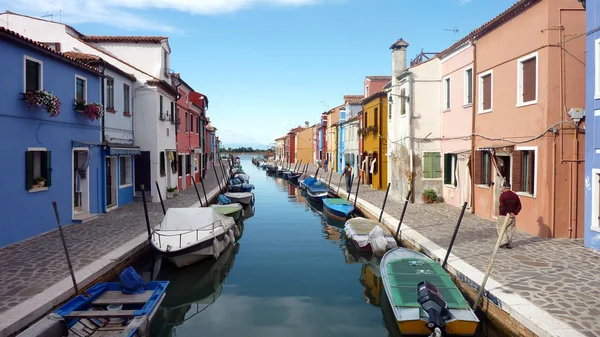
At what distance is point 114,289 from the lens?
27.9ft

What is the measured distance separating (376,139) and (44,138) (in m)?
20.4

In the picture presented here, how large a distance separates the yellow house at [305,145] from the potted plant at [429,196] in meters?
47.6

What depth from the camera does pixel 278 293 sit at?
419 inches

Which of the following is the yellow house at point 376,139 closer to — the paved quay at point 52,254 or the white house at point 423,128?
the white house at point 423,128

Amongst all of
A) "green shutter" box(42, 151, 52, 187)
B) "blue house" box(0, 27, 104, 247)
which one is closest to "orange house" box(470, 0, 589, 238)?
"blue house" box(0, 27, 104, 247)

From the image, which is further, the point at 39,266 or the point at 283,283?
the point at 283,283

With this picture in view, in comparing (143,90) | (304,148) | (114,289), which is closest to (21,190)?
(114,289)

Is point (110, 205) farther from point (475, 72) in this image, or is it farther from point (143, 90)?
point (475, 72)

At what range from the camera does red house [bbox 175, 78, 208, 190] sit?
89.7 feet

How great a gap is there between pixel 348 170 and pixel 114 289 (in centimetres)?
1948

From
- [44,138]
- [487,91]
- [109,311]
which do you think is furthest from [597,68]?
[44,138]

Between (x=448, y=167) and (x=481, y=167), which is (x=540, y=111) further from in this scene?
(x=448, y=167)

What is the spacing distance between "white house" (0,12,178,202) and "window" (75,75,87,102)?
2089mm

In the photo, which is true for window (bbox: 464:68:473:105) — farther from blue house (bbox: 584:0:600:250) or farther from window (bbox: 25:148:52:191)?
window (bbox: 25:148:52:191)
